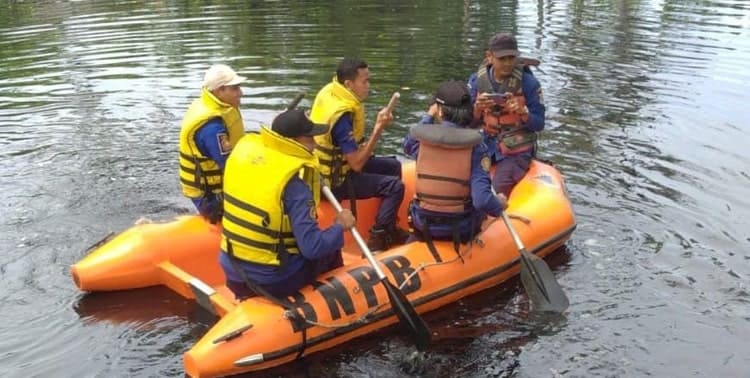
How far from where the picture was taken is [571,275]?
21.4 feet

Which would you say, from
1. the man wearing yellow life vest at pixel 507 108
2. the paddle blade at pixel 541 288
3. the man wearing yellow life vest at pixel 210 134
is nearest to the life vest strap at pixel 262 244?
the man wearing yellow life vest at pixel 210 134

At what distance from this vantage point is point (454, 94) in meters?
5.55

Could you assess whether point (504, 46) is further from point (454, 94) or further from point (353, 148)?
point (353, 148)

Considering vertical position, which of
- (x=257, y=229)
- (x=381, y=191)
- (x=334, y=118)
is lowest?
(x=381, y=191)

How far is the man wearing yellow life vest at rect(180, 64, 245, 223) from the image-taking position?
234 inches

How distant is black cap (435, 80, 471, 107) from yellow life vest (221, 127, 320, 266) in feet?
3.92

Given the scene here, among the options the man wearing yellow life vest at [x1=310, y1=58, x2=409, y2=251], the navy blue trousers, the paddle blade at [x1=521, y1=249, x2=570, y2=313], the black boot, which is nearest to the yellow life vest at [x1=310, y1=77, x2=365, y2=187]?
the man wearing yellow life vest at [x1=310, y1=58, x2=409, y2=251]

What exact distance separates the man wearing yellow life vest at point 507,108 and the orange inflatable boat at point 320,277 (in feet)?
0.66

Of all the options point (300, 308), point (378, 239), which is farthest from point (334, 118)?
point (300, 308)

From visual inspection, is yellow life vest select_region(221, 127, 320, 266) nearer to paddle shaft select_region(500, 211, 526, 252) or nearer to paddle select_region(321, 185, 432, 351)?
paddle select_region(321, 185, 432, 351)

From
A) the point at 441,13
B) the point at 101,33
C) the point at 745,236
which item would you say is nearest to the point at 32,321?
the point at 745,236

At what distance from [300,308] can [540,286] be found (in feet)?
6.26

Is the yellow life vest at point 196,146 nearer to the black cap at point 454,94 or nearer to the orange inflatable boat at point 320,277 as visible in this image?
the orange inflatable boat at point 320,277

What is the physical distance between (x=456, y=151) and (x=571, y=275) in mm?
1712
